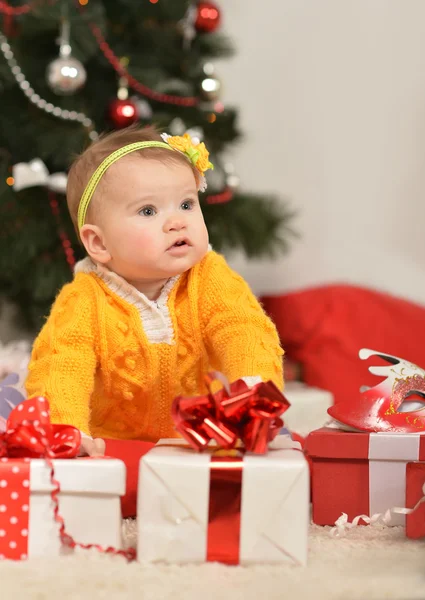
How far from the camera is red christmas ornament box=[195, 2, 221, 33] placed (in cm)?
199

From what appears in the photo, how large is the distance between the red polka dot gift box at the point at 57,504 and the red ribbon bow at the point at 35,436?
0.02 m

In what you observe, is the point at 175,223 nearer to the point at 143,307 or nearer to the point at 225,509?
the point at 143,307

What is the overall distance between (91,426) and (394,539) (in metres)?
0.49

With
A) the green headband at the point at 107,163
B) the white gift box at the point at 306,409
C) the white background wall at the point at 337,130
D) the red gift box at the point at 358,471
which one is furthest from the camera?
the white background wall at the point at 337,130

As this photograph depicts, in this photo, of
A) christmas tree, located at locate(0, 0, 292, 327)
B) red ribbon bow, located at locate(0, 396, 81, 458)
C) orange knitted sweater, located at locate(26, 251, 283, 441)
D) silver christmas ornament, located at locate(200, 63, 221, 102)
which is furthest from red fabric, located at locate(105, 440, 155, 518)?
silver christmas ornament, located at locate(200, 63, 221, 102)

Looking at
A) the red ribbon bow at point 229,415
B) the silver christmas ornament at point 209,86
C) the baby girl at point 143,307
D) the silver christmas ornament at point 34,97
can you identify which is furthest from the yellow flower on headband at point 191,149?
the silver christmas ornament at point 209,86

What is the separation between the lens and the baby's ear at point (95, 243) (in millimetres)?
1118

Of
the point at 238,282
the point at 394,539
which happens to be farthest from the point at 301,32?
the point at 394,539

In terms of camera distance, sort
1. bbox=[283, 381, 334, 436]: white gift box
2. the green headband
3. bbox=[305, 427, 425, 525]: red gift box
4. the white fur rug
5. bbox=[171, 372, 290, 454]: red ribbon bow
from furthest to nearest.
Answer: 1. bbox=[283, 381, 334, 436]: white gift box
2. the green headband
3. bbox=[305, 427, 425, 525]: red gift box
4. bbox=[171, 372, 290, 454]: red ribbon bow
5. the white fur rug

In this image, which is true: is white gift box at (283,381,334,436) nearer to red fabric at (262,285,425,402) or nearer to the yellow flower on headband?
red fabric at (262,285,425,402)

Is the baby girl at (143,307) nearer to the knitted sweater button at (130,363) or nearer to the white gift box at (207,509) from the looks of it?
the knitted sweater button at (130,363)

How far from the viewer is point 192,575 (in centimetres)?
79

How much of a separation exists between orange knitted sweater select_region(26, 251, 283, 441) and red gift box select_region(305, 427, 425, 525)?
12 centimetres

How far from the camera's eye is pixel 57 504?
2.73 ft
